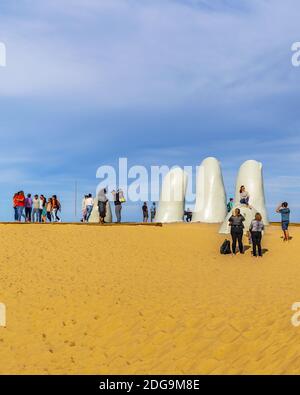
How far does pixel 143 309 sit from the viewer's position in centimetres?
1219

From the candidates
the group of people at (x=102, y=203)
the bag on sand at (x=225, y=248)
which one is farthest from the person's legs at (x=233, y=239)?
the group of people at (x=102, y=203)

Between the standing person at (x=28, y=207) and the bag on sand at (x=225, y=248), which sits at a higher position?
the standing person at (x=28, y=207)

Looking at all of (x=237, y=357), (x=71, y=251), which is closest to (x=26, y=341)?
(x=237, y=357)

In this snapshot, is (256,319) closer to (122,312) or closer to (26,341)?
(122,312)

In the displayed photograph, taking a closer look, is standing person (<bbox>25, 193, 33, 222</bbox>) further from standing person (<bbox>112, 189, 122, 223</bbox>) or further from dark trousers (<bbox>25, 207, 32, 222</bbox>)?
standing person (<bbox>112, 189, 122, 223</bbox>)

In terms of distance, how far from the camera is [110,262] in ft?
59.1

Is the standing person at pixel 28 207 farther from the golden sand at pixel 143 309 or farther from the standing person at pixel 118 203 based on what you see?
the golden sand at pixel 143 309

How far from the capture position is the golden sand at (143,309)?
9.66 m

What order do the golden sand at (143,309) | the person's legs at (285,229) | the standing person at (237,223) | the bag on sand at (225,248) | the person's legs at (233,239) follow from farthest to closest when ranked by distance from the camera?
the person's legs at (285,229) < the bag on sand at (225,248) < the person's legs at (233,239) < the standing person at (237,223) < the golden sand at (143,309)

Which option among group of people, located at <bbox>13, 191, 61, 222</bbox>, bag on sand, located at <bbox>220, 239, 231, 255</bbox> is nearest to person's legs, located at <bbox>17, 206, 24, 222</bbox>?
group of people, located at <bbox>13, 191, 61, 222</bbox>

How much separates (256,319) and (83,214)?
19.1 meters

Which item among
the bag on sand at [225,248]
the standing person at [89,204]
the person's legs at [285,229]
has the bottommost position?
the bag on sand at [225,248]

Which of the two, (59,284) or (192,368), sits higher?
(59,284)

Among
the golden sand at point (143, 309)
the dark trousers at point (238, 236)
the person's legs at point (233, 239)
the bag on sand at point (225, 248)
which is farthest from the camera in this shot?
the bag on sand at point (225, 248)
